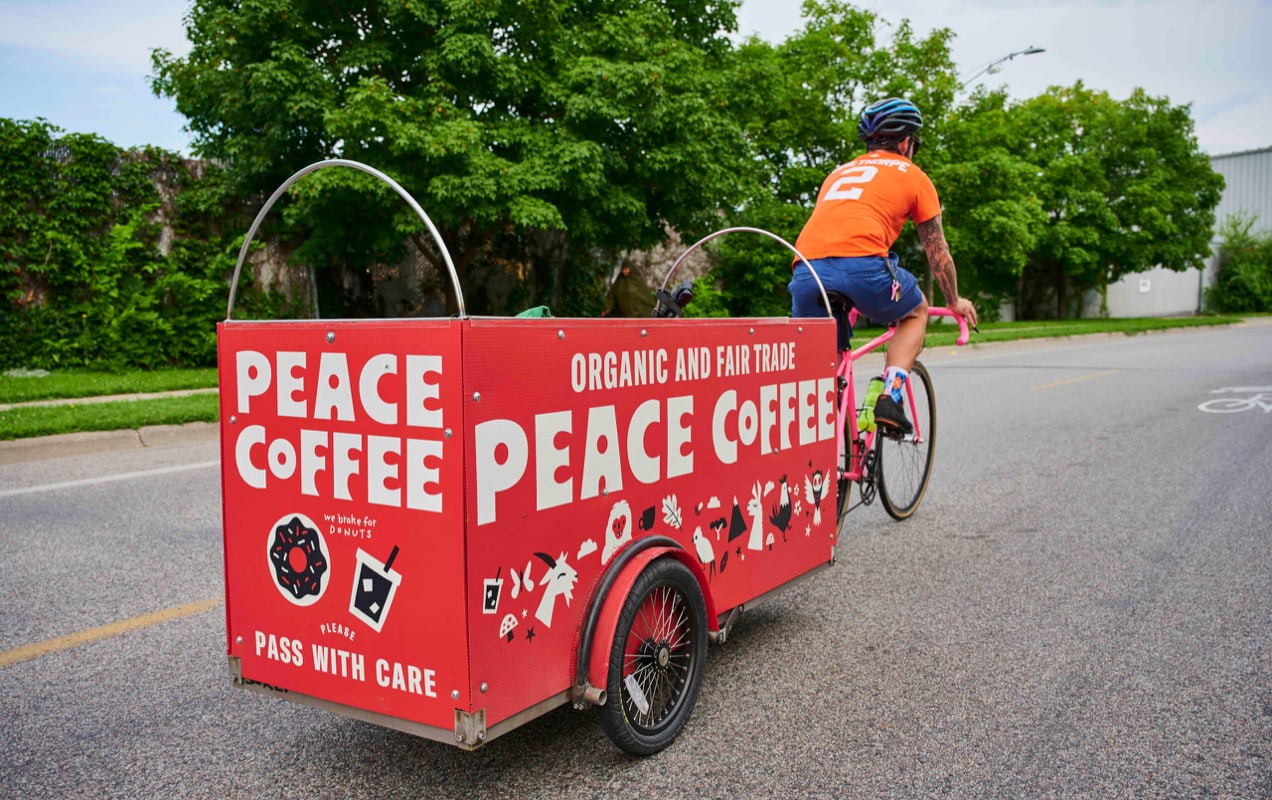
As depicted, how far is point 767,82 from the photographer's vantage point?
20.8m

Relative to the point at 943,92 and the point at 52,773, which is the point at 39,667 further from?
the point at 943,92

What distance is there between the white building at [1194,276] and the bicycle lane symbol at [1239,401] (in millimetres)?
31113

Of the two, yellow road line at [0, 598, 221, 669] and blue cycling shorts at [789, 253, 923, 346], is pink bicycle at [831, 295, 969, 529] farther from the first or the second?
yellow road line at [0, 598, 221, 669]

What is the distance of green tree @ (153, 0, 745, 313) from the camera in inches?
517

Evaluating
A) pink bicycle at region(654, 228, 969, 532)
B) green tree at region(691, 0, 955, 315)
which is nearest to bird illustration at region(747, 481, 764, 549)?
pink bicycle at region(654, 228, 969, 532)

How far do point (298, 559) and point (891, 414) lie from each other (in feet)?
10.4

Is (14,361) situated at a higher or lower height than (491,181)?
lower

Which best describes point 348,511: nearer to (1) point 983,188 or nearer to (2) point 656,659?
(2) point 656,659

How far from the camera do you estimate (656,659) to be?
2.84 m

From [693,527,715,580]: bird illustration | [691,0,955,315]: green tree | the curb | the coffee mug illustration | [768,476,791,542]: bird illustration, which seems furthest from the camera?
[691,0,955,315]: green tree

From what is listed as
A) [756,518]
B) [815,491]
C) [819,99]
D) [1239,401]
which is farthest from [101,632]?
[819,99]

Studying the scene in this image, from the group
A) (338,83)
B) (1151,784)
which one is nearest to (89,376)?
(338,83)

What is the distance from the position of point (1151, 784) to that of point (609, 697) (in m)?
1.53

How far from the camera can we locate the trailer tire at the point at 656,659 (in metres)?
2.65
